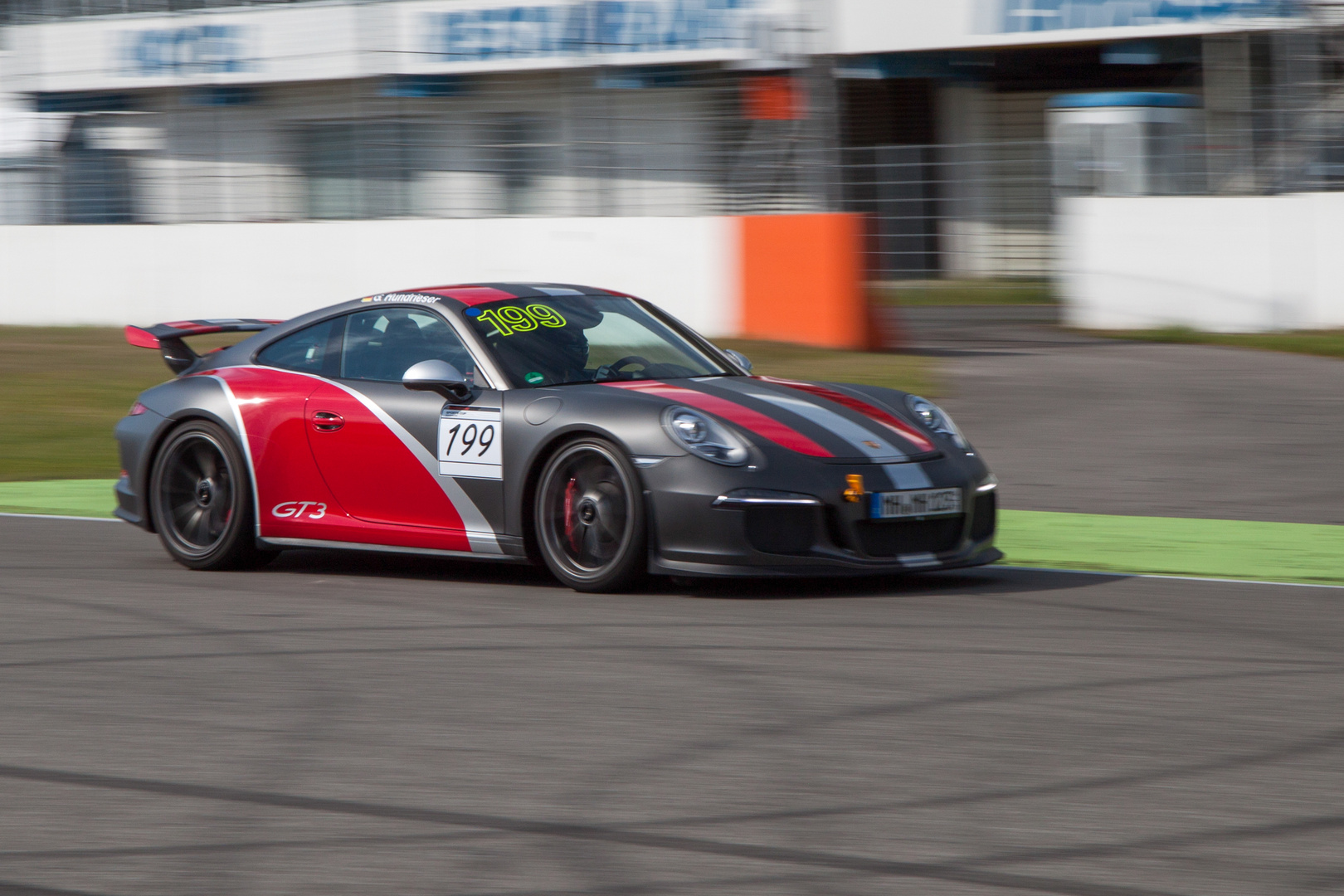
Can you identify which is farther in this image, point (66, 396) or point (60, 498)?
point (66, 396)

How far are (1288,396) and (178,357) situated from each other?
8.27 meters

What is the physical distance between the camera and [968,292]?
2281 centimetres

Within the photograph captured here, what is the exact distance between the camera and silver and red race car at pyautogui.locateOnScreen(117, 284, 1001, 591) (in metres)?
6.59

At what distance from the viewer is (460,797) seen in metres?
4.12

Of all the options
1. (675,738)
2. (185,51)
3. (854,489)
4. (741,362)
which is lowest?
(675,738)

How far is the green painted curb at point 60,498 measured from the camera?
10.2 metres

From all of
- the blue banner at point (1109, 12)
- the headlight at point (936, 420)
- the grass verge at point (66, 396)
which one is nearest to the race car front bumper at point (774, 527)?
the headlight at point (936, 420)

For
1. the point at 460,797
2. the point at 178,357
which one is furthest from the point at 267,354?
the point at 460,797

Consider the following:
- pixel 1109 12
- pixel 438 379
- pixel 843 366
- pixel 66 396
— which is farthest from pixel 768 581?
pixel 1109 12

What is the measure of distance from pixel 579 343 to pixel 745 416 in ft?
3.15

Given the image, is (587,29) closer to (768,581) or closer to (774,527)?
(768,581)

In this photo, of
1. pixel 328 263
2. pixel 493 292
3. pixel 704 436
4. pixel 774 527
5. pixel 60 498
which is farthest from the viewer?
pixel 328 263

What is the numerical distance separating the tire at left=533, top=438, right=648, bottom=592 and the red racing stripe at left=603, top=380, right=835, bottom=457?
34 cm

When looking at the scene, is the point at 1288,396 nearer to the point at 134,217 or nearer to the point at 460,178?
the point at 460,178
